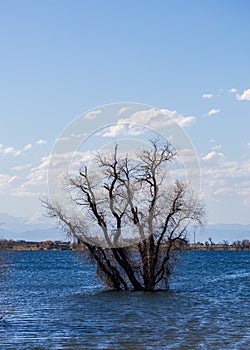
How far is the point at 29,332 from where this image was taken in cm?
2759

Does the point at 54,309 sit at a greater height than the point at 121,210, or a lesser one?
lesser

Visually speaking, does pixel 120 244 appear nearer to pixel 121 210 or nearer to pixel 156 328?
pixel 121 210

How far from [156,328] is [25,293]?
71.8ft

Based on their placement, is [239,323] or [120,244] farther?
[120,244]

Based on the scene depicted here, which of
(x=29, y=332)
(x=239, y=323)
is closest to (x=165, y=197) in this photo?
(x=239, y=323)

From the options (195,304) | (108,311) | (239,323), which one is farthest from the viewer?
(195,304)

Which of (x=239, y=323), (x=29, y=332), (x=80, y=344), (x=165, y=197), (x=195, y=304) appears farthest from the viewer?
(x=165, y=197)

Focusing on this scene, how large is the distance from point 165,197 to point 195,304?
278 inches

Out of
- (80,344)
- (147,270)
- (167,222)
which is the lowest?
(80,344)

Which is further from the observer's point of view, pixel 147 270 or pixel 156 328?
pixel 147 270

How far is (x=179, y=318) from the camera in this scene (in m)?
32.5

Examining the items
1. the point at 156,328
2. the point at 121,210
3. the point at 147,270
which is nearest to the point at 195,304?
the point at 147,270

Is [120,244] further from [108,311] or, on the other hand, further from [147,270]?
[108,311]

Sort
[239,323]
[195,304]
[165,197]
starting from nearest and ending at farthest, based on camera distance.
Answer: [239,323] < [195,304] < [165,197]
